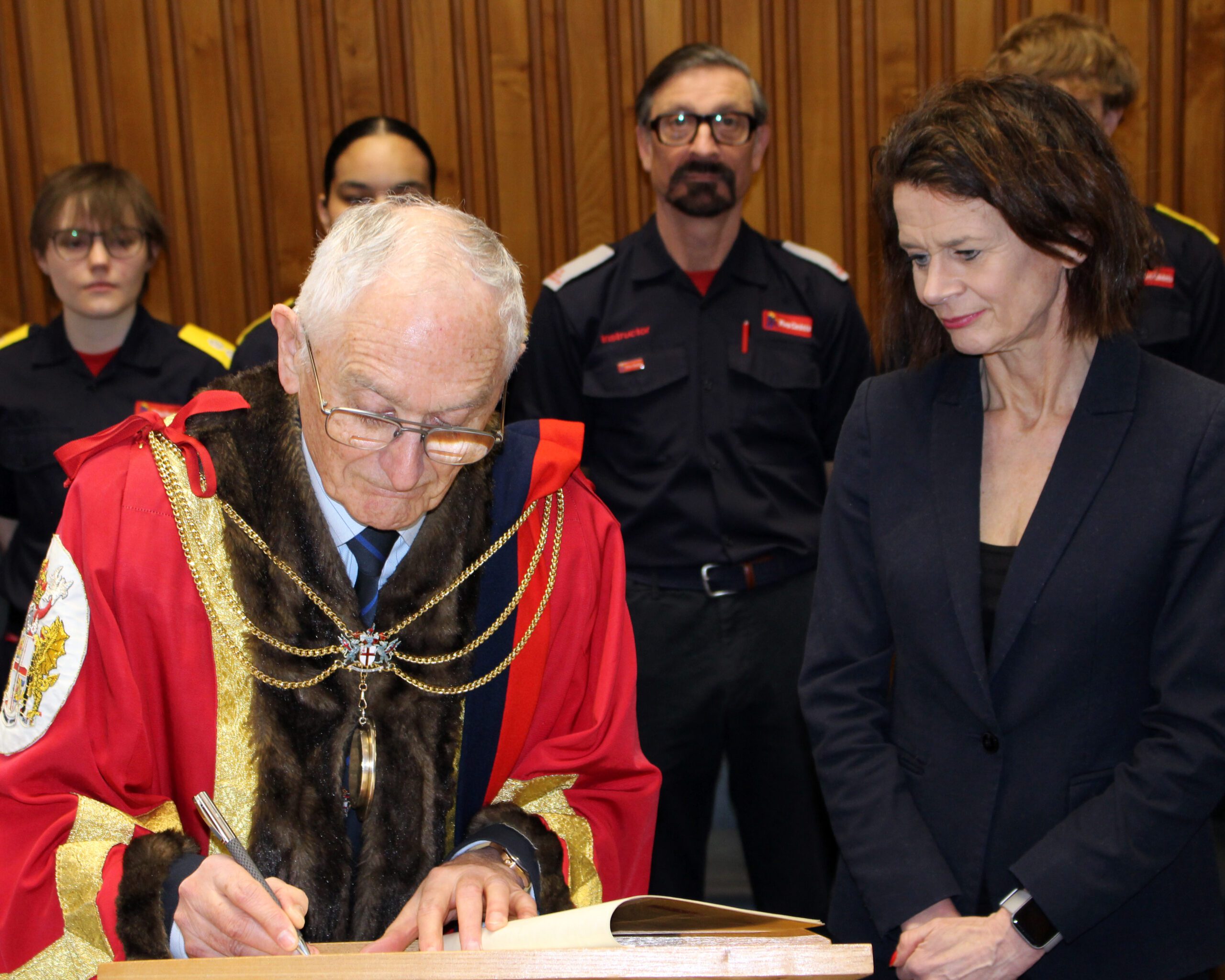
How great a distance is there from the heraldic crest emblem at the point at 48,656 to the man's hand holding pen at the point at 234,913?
0.94ft

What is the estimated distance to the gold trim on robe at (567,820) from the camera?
1.68 m

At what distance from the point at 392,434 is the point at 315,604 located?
0.94 feet

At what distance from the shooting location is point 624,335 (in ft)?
11.0

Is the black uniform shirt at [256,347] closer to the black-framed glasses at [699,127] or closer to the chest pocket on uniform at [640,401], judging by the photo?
the chest pocket on uniform at [640,401]

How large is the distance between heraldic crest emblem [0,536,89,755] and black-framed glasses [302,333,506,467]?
0.38 meters

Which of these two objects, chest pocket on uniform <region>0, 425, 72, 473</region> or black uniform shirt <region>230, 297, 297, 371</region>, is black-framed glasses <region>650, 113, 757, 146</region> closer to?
black uniform shirt <region>230, 297, 297, 371</region>

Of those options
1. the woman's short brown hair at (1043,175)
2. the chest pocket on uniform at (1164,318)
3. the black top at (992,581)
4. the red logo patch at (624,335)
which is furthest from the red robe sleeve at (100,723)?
the chest pocket on uniform at (1164,318)

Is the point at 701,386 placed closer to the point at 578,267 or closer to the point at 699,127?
the point at 578,267

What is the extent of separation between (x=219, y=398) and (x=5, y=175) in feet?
9.45

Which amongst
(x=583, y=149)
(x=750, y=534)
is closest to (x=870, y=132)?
(x=583, y=149)

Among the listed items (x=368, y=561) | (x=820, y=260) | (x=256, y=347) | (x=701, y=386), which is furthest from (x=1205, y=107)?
(x=368, y=561)

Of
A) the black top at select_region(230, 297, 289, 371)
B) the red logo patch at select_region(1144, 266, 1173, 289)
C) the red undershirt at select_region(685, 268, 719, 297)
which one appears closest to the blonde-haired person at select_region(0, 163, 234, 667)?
the black top at select_region(230, 297, 289, 371)

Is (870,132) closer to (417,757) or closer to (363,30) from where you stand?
(363,30)

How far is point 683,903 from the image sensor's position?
1.25 meters
